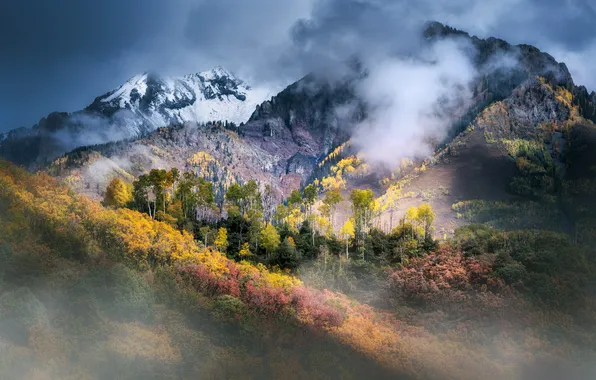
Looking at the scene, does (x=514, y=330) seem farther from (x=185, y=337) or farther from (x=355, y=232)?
(x=185, y=337)

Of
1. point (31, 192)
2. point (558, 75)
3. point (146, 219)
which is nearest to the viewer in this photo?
point (31, 192)

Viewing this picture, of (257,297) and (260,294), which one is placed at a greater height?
(260,294)

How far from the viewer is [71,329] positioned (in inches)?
1314

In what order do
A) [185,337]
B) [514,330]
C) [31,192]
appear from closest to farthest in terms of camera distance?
[185,337] < [31,192] < [514,330]

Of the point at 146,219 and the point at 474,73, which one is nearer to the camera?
the point at 146,219

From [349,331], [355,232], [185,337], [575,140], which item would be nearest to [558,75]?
[575,140]

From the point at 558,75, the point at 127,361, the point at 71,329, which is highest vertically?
the point at 558,75

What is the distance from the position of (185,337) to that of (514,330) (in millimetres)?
30291

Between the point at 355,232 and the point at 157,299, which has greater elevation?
the point at 355,232

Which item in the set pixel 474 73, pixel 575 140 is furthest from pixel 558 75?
pixel 575 140

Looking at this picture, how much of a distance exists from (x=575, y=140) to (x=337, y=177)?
82.9 m

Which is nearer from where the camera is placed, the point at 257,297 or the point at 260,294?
the point at 257,297

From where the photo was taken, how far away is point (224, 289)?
43.3 m

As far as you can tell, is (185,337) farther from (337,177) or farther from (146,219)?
(337,177)
